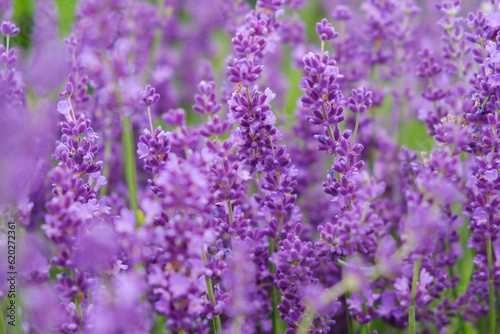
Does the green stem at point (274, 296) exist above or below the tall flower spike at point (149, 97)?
below

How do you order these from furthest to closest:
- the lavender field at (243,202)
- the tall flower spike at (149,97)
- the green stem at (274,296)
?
1. the green stem at (274,296)
2. the tall flower spike at (149,97)
3. the lavender field at (243,202)

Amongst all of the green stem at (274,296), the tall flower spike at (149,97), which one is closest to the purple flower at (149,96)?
the tall flower spike at (149,97)

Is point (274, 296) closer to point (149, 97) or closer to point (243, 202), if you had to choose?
point (243, 202)

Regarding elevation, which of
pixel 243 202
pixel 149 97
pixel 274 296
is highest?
pixel 149 97

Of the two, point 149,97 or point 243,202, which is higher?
point 149,97

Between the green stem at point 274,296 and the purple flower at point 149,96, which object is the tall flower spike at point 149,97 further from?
the green stem at point 274,296

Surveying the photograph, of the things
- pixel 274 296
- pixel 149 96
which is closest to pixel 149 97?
pixel 149 96

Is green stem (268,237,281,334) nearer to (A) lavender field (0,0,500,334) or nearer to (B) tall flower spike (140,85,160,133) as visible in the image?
(A) lavender field (0,0,500,334)

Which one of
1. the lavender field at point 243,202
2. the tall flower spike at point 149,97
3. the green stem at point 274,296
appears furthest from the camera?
the green stem at point 274,296

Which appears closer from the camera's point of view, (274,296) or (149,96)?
(149,96)

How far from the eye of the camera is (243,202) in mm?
1216

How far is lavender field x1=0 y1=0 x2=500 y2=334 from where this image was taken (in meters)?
0.76

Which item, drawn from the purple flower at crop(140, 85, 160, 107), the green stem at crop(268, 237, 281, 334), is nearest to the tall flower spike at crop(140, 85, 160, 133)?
the purple flower at crop(140, 85, 160, 107)

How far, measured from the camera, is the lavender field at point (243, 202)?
764 millimetres
